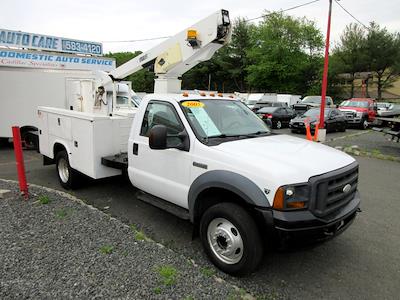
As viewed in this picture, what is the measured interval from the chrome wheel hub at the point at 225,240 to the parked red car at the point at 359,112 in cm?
2071

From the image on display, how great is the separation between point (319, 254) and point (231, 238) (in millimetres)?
1413

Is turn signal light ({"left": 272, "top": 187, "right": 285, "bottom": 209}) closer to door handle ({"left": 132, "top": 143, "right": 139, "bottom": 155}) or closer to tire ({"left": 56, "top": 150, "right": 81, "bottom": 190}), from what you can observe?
door handle ({"left": 132, "top": 143, "right": 139, "bottom": 155})

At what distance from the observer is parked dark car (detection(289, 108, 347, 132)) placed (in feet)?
60.2

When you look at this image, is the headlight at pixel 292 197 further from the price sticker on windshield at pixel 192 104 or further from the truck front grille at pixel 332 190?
the price sticker on windshield at pixel 192 104

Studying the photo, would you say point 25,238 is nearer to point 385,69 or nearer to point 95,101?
point 95,101

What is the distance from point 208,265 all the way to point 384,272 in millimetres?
2000

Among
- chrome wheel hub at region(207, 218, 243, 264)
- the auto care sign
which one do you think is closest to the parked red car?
the auto care sign

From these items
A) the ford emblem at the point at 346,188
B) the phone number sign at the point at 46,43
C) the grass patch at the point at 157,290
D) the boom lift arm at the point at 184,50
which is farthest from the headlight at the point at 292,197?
the phone number sign at the point at 46,43

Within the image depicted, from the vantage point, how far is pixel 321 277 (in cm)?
371

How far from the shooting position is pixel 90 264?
3.54 meters

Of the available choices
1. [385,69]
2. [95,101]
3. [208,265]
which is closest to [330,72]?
[385,69]

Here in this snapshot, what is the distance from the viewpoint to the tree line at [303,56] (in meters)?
45.2

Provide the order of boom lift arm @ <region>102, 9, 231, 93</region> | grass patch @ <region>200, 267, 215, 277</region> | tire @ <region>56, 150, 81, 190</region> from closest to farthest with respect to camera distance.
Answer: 1. grass patch @ <region>200, 267, 215, 277</region>
2. boom lift arm @ <region>102, 9, 231, 93</region>
3. tire @ <region>56, 150, 81, 190</region>

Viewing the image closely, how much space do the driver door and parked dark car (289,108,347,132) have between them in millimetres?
14301
